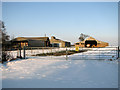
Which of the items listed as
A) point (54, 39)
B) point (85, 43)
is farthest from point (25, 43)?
point (85, 43)

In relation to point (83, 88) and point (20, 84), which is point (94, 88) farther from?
point (20, 84)

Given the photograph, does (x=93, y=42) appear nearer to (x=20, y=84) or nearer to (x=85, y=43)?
(x=85, y=43)

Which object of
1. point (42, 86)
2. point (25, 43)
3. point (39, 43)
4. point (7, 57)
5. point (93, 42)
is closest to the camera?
point (42, 86)

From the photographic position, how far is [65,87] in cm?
291

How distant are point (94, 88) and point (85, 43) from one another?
37078 millimetres

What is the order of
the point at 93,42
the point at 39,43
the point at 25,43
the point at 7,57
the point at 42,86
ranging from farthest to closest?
the point at 93,42
the point at 39,43
the point at 25,43
the point at 7,57
the point at 42,86

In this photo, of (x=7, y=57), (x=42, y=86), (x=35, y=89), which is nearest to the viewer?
(x=35, y=89)

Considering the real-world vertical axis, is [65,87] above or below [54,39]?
below

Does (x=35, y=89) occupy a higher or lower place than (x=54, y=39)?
lower

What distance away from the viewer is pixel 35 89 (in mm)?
2795

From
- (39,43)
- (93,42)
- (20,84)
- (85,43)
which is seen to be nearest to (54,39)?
(39,43)

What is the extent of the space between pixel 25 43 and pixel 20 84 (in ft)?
88.7

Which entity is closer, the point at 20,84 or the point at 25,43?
the point at 20,84

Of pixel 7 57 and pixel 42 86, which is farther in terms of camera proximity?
pixel 7 57
